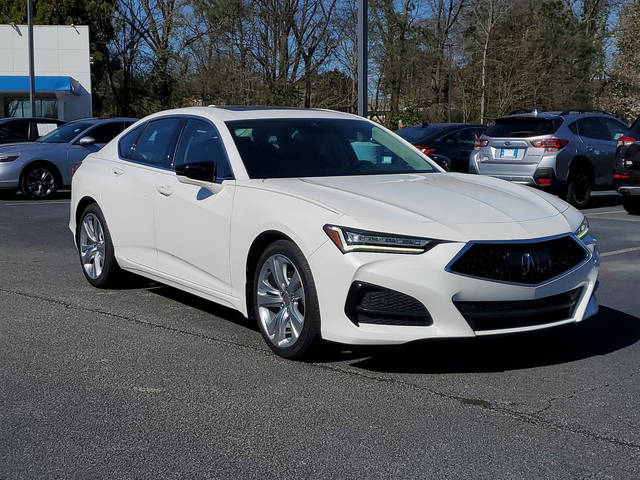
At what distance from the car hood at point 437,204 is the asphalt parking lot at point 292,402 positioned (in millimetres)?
642

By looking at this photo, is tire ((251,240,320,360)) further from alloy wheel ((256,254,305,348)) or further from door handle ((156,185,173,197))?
door handle ((156,185,173,197))

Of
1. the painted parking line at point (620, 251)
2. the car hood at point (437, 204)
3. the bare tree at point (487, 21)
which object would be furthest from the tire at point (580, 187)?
the bare tree at point (487, 21)

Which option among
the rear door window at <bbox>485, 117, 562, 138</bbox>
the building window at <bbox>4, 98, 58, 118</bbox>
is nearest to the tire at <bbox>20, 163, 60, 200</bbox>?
the rear door window at <bbox>485, 117, 562, 138</bbox>

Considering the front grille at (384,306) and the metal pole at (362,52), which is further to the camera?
the metal pole at (362,52)

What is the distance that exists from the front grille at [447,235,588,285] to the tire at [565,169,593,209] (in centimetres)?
1051

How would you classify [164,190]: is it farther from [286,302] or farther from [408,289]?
[408,289]

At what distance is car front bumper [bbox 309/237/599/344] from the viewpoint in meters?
4.85

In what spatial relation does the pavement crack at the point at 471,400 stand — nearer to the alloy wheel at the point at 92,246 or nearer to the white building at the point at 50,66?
the alloy wheel at the point at 92,246

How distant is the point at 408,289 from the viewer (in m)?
4.86

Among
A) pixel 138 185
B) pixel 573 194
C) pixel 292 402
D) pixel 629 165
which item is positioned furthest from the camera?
pixel 573 194

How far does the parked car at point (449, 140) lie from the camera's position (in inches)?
703

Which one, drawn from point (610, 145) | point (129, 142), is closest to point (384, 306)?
point (129, 142)

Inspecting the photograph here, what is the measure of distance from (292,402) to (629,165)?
10.5 meters

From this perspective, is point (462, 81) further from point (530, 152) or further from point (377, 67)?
point (530, 152)
